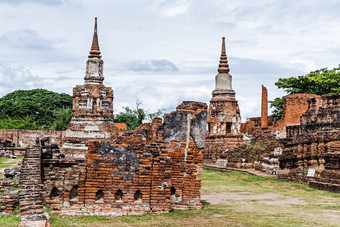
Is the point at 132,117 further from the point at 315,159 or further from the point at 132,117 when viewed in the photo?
the point at 315,159

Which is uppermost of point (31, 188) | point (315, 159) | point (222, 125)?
point (222, 125)

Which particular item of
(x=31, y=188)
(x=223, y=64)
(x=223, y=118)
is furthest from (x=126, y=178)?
(x=223, y=64)

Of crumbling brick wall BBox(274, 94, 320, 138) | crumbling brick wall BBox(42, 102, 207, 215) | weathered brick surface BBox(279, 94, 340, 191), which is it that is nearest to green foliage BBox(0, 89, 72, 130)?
crumbling brick wall BBox(274, 94, 320, 138)

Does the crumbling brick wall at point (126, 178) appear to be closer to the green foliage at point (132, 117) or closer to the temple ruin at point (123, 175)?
the temple ruin at point (123, 175)

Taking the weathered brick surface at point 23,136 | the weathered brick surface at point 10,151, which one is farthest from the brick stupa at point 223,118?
the weathered brick surface at point 23,136

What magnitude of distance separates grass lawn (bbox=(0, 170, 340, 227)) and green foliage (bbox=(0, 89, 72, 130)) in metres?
33.3

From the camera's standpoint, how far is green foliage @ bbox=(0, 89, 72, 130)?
44.5 m

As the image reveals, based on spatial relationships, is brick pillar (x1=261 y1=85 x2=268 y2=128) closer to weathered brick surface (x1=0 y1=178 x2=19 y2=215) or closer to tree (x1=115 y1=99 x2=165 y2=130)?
tree (x1=115 y1=99 x2=165 y2=130)

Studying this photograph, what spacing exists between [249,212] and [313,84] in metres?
29.4

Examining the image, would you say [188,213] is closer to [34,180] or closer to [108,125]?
[34,180]

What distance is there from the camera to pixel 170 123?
28.1ft

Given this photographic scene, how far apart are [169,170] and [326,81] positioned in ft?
93.5

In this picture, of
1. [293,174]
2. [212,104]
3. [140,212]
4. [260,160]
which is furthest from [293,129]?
[140,212]

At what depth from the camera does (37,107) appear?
152 ft
